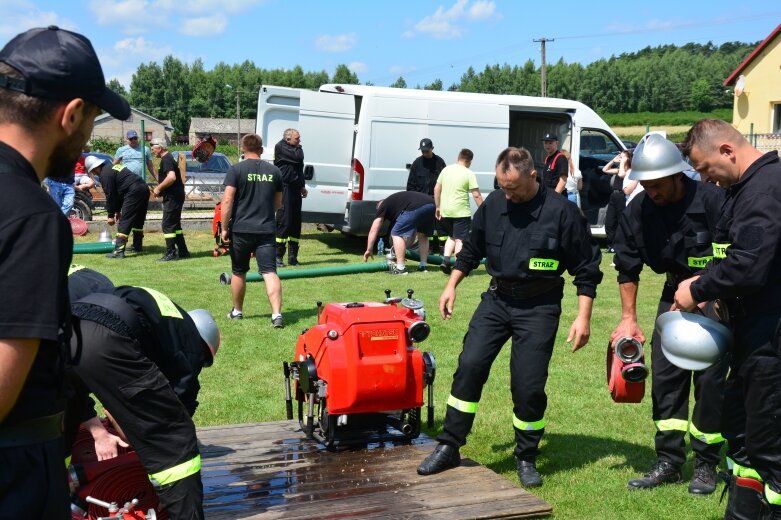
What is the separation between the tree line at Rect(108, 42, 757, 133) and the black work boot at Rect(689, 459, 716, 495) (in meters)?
71.4

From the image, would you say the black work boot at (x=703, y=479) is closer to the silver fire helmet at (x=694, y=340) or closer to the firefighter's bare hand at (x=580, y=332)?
the firefighter's bare hand at (x=580, y=332)

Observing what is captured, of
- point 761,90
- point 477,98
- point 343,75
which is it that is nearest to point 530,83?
point 343,75

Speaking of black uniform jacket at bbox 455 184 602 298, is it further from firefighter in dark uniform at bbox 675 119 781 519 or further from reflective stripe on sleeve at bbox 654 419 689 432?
firefighter in dark uniform at bbox 675 119 781 519

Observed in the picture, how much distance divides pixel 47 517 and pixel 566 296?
33.7ft

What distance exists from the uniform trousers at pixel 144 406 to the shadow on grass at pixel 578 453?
8.47 ft

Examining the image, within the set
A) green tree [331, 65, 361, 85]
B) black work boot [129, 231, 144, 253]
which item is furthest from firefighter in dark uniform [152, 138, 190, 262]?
green tree [331, 65, 361, 85]

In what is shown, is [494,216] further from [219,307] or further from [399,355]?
[219,307]

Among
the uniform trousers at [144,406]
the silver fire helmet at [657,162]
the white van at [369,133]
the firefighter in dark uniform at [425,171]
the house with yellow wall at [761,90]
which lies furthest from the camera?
the house with yellow wall at [761,90]

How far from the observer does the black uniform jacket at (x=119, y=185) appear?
15.6 meters

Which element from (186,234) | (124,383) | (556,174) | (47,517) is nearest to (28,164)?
(47,517)

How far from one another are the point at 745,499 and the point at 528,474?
1553 mm

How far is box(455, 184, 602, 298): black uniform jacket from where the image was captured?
17.7 feet

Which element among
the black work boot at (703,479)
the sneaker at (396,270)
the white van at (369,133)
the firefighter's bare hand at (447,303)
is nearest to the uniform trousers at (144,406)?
the firefighter's bare hand at (447,303)

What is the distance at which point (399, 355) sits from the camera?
5465mm
